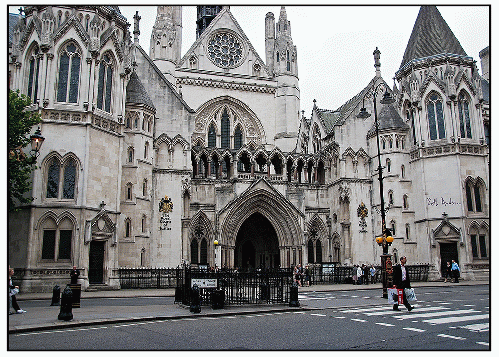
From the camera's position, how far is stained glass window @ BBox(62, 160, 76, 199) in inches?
955

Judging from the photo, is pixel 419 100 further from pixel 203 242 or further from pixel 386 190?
pixel 203 242

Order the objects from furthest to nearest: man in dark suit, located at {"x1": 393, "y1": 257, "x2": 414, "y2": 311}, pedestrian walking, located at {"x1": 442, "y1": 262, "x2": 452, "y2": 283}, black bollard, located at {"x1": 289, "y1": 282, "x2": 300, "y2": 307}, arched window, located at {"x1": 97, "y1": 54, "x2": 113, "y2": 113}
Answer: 1. pedestrian walking, located at {"x1": 442, "y1": 262, "x2": 452, "y2": 283}
2. arched window, located at {"x1": 97, "y1": 54, "x2": 113, "y2": 113}
3. black bollard, located at {"x1": 289, "y1": 282, "x2": 300, "y2": 307}
4. man in dark suit, located at {"x1": 393, "y1": 257, "x2": 414, "y2": 311}

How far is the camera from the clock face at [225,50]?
44594 millimetres

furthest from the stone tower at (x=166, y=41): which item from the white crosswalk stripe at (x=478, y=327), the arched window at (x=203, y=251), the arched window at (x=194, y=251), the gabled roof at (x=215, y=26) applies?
the white crosswalk stripe at (x=478, y=327)

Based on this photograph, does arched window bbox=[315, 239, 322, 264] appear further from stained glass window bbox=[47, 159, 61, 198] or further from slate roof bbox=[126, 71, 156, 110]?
stained glass window bbox=[47, 159, 61, 198]

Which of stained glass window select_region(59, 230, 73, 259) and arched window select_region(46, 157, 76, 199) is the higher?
arched window select_region(46, 157, 76, 199)

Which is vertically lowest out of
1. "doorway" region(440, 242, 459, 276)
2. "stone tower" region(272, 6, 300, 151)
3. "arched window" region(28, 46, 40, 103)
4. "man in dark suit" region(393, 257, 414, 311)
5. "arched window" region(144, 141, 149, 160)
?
"man in dark suit" region(393, 257, 414, 311)

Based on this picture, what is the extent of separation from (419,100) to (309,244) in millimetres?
13937

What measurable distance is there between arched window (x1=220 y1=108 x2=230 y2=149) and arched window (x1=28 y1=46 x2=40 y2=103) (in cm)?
2008

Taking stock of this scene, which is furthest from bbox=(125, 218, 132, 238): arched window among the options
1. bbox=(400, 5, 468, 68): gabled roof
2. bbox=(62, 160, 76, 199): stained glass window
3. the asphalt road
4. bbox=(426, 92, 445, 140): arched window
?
bbox=(400, 5, 468, 68): gabled roof

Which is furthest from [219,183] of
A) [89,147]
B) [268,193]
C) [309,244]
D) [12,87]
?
[12,87]

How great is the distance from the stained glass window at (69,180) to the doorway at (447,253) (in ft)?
81.1

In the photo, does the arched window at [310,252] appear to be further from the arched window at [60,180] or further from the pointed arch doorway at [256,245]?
the arched window at [60,180]

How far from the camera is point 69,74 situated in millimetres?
25281
